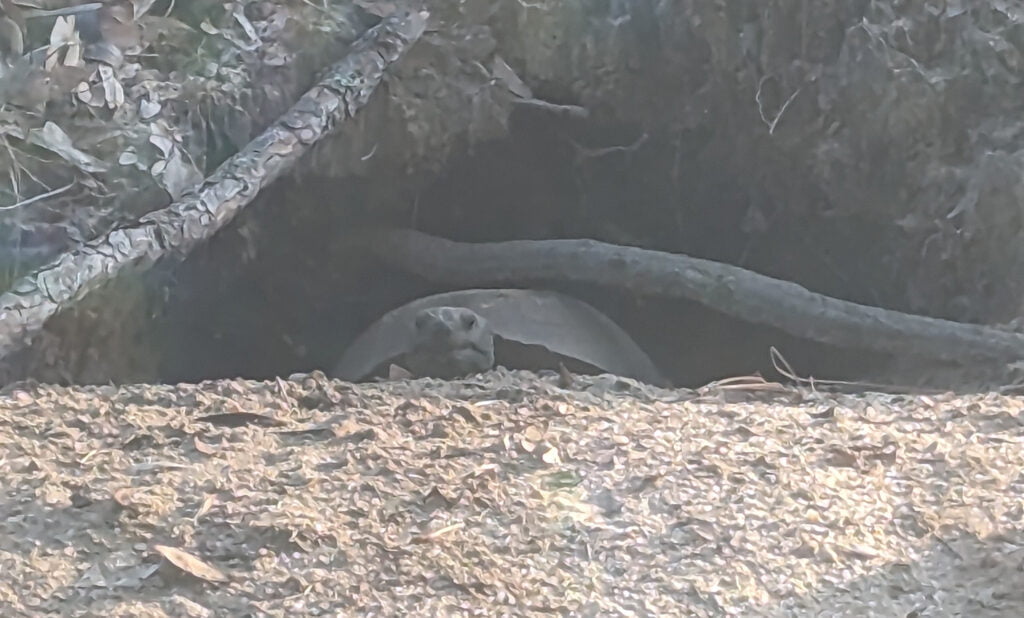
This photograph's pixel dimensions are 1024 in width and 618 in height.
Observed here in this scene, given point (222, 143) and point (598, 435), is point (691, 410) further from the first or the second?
point (222, 143)

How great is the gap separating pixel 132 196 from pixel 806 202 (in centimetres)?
125

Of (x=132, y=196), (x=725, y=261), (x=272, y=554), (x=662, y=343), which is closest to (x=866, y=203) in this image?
(x=725, y=261)

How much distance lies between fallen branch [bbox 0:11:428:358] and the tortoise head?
37cm

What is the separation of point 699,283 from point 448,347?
561 millimetres

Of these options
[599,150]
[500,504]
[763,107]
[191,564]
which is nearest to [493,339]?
[599,150]

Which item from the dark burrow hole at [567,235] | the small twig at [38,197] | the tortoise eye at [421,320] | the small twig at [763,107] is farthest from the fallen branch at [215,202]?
the small twig at [763,107]

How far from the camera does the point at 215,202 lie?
1655 mm

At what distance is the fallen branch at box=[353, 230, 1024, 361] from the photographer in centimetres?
177

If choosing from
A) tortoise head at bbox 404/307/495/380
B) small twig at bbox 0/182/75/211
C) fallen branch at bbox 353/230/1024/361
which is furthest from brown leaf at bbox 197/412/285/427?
fallen branch at bbox 353/230/1024/361

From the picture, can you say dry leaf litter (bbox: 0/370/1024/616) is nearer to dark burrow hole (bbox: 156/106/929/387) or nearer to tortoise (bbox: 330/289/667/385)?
tortoise (bbox: 330/289/667/385)

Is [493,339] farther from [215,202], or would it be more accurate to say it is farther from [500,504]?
[500,504]

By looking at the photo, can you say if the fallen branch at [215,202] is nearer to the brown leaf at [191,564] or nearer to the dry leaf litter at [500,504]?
the dry leaf litter at [500,504]

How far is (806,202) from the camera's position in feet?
6.74

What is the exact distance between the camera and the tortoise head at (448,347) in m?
1.65
